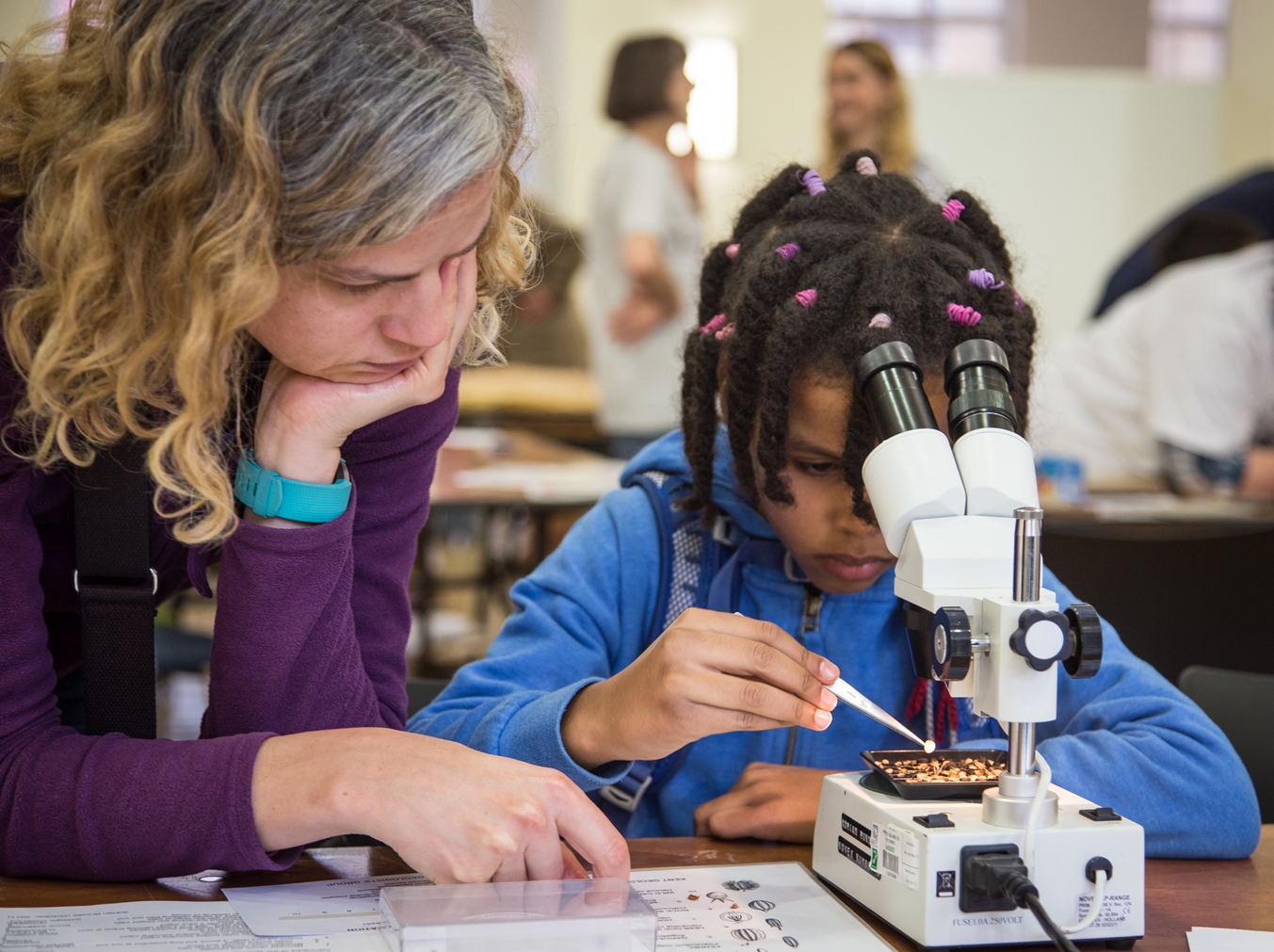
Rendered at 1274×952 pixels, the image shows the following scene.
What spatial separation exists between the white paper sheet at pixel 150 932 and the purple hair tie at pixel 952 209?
2.38 feet

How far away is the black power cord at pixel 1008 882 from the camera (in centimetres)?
74

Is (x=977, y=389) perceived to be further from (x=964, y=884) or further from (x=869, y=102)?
(x=869, y=102)

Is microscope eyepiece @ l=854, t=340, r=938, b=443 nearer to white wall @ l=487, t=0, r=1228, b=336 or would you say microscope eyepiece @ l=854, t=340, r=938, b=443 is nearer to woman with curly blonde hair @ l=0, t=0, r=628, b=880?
woman with curly blonde hair @ l=0, t=0, r=628, b=880

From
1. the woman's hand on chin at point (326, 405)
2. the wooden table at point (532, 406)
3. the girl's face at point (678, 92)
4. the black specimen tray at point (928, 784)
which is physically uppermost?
the girl's face at point (678, 92)

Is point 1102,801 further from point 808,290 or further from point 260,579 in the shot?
point 260,579

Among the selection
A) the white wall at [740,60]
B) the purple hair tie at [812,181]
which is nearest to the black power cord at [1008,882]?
the purple hair tie at [812,181]

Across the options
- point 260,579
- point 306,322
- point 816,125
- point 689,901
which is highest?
point 816,125

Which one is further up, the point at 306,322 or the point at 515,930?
the point at 306,322

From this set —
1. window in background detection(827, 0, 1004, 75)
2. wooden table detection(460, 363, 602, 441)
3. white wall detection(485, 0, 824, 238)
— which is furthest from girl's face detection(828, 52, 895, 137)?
window in background detection(827, 0, 1004, 75)

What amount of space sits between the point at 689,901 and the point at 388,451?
0.44 m

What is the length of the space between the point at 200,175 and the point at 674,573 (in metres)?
0.57

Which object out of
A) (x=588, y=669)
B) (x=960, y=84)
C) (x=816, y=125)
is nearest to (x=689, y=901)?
(x=588, y=669)

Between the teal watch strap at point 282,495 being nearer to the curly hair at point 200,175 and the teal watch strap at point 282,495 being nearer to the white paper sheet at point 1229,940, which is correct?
the curly hair at point 200,175

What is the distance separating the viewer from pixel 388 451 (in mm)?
1048
